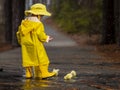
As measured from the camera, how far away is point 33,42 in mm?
12297

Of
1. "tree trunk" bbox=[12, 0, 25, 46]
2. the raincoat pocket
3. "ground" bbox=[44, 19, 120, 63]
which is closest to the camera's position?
the raincoat pocket

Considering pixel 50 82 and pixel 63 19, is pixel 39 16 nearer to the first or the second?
pixel 50 82

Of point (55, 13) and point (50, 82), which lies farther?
point (55, 13)

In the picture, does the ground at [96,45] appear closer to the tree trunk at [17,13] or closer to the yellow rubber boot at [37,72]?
the tree trunk at [17,13]

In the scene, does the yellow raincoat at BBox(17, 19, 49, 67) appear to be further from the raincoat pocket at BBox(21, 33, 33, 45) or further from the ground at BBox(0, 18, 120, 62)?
the ground at BBox(0, 18, 120, 62)

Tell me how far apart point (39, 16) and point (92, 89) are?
3.01 metres

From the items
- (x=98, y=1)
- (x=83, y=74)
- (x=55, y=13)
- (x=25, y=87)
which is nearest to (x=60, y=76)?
(x=83, y=74)

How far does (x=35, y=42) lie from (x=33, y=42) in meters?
0.04

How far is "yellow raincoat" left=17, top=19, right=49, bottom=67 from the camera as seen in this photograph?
12.2 meters

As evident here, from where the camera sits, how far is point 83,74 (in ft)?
A: 43.8

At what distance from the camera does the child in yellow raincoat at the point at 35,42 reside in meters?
12.2

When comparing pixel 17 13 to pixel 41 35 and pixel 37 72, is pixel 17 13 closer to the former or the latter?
pixel 37 72

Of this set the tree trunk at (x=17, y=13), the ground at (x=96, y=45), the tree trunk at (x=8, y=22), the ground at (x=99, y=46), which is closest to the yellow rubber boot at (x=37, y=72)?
the ground at (x=99, y=46)

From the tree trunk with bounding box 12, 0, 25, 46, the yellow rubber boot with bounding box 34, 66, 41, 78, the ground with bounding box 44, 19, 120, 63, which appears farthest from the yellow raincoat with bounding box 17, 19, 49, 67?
the tree trunk with bounding box 12, 0, 25, 46
